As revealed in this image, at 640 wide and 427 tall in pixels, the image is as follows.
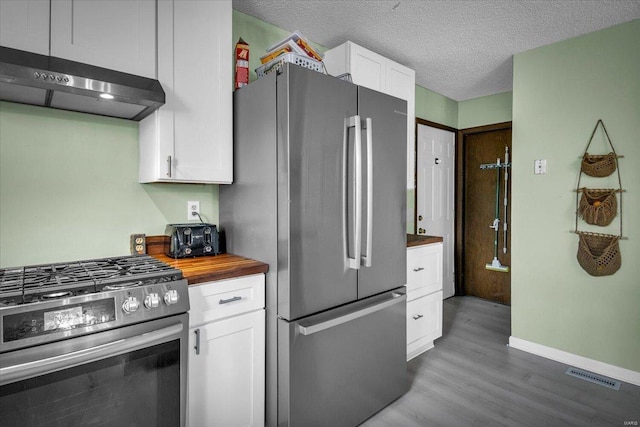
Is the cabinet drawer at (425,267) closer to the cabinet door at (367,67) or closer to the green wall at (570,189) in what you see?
the green wall at (570,189)

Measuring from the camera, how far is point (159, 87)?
5.17 ft

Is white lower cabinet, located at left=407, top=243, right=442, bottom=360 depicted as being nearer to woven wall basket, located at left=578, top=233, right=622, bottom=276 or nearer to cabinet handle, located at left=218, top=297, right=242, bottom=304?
woven wall basket, located at left=578, top=233, right=622, bottom=276

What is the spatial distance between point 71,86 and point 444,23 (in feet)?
7.74

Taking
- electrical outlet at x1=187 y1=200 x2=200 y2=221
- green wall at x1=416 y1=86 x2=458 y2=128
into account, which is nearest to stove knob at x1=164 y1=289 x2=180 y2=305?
electrical outlet at x1=187 y1=200 x2=200 y2=221

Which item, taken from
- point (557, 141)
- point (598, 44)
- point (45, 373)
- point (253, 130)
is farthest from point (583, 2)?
point (45, 373)

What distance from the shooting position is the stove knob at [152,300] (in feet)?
4.33

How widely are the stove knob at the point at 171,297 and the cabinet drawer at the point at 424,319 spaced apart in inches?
72.4

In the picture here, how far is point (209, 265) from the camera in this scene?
1711 millimetres

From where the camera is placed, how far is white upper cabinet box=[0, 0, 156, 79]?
4.35 feet

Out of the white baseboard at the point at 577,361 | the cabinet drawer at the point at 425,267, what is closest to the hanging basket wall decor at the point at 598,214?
the white baseboard at the point at 577,361

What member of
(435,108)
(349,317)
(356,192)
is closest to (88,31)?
(356,192)

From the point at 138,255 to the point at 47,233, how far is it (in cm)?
41

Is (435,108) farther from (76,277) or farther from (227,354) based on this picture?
(76,277)

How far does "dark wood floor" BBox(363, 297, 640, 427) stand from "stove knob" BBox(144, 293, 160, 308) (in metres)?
1.40
